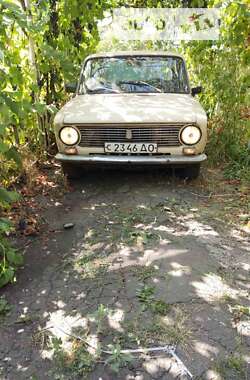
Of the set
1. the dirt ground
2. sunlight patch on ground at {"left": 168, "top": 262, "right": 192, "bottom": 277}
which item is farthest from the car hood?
sunlight patch on ground at {"left": 168, "top": 262, "right": 192, "bottom": 277}

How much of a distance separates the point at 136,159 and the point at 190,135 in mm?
667

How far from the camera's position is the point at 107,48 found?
12555 mm

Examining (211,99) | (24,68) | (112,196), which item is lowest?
(112,196)

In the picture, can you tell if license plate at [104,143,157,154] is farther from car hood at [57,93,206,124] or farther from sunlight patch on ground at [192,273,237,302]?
sunlight patch on ground at [192,273,237,302]

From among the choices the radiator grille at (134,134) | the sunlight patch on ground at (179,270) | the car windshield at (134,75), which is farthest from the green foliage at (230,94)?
the sunlight patch on ground at (179,270)

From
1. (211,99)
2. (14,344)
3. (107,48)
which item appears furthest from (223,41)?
(107,48)

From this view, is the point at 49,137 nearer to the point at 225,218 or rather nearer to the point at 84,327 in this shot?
the point at 225,218

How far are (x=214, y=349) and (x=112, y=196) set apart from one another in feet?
8.31

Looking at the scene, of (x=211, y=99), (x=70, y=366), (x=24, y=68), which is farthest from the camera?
(x=211, y=99)

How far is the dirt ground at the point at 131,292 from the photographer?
2.26 meters

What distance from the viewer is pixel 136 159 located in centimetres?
450

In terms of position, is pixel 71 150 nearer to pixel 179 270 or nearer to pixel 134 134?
pixel 134 134

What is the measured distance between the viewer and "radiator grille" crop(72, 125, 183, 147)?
4.50m

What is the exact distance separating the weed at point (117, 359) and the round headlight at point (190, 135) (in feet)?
9.10
